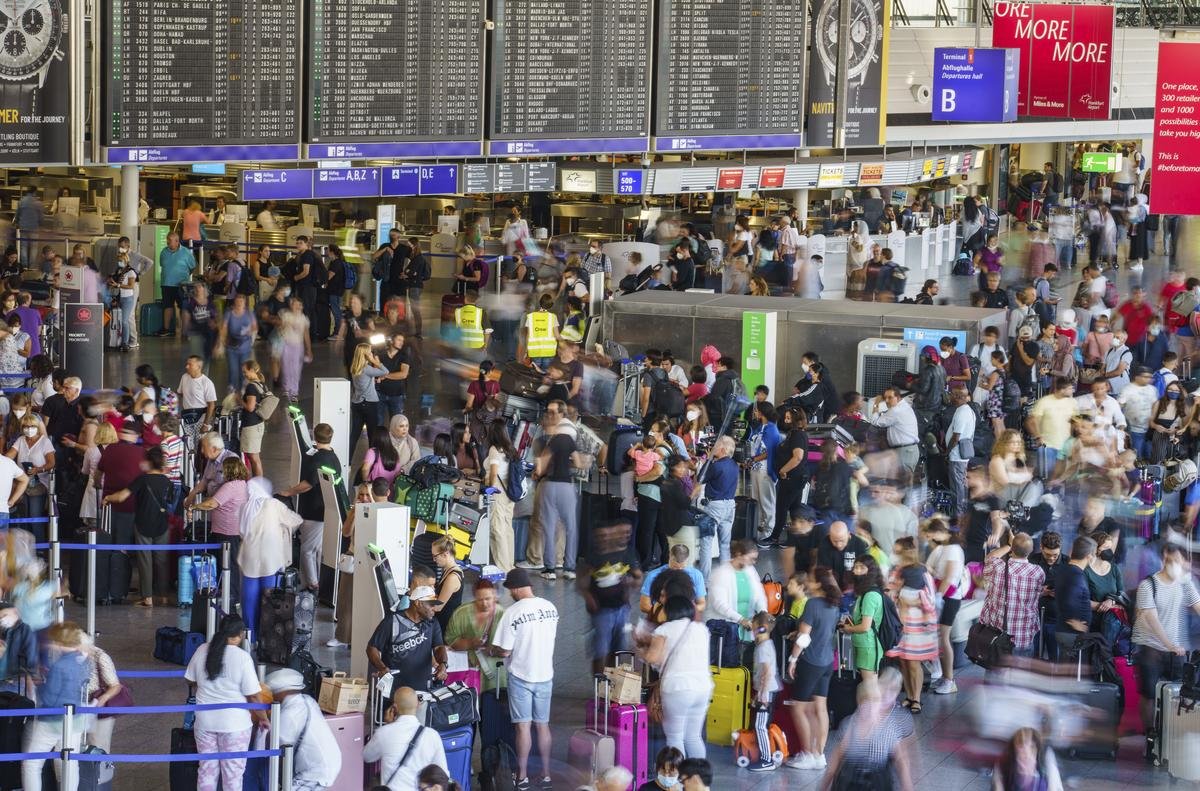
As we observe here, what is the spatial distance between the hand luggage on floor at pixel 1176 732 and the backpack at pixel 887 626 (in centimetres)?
151

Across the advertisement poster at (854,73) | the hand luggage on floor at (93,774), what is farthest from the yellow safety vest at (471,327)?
the hand luggage on floor at (93,774)

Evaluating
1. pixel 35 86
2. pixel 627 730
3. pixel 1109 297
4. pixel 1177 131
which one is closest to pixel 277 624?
pixel 627 730

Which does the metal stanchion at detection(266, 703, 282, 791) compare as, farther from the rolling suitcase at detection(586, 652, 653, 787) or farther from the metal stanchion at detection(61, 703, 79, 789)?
the rolling suitcase at detection(586, 652, 653, 787)

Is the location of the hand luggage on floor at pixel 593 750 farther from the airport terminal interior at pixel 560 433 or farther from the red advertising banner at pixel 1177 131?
the red advertising banner at pixel 1177 131

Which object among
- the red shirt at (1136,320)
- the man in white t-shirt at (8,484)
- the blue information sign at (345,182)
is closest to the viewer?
the man in white t-shirt at (8,484)

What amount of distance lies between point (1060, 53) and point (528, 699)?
22012 mm

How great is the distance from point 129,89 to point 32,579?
25.8 ft

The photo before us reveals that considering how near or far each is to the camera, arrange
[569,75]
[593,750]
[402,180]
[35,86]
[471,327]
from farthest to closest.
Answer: [471,327], [402,180], [569,75], [35,86], [593,750]

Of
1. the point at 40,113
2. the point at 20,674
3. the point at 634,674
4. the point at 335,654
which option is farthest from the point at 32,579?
the point at 40,113

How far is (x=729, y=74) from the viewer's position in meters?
21.3

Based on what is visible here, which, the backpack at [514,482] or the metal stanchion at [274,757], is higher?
the backpack at [514,482]

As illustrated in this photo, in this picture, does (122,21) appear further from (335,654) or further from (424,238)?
(424,238)

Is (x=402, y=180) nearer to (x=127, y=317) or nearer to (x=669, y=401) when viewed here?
(x=127, y=317)

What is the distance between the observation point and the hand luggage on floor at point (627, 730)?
33.2 ft
